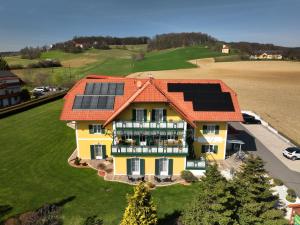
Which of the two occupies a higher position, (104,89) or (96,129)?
(104,89)

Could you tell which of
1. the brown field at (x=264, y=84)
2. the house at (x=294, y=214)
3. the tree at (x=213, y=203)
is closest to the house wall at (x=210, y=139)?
the house at (x=294, y=214)

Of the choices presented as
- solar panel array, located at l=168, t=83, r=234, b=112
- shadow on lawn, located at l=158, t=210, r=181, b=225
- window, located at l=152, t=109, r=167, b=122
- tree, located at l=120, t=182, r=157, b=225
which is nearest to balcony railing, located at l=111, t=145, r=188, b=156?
window, located at l=152, t=109, r=167, b=122

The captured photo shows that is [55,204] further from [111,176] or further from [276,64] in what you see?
[276,64]

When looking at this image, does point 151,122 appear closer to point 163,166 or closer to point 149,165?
point 149,165

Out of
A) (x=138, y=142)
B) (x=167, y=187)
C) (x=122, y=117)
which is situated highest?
(x=122, y=117)

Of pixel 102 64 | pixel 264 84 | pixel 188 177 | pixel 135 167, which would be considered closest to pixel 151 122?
pixel 135 167

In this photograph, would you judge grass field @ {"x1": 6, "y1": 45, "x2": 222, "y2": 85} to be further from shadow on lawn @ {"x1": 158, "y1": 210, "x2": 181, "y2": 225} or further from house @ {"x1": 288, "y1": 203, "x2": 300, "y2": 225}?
house @ {"x1": 288, "y1": 203, "x2": 300, "y2": 225}

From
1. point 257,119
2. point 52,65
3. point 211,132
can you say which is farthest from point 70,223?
point 52,65
